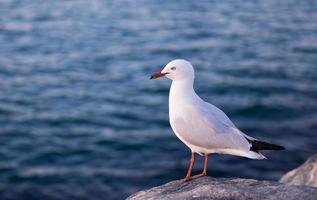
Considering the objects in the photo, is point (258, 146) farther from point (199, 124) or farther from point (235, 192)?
point (235, 192)

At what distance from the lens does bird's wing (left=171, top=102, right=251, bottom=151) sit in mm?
8453

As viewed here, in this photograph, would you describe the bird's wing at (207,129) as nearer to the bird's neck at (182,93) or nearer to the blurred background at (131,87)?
the bird's neck at (182,93)

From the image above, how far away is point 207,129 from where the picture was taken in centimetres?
850

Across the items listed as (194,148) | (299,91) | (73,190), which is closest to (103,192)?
(73,190)

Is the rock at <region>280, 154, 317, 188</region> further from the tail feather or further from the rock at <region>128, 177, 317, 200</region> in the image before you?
the rock at <region>128, 177, 317, 200</region>

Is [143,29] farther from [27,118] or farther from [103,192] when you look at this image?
[103,192]

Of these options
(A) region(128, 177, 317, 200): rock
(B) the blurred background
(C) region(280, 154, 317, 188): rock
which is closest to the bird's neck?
(A) region(128, 177, 317, 200): rock

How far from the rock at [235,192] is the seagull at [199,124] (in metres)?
0.52

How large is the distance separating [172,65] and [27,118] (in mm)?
11762

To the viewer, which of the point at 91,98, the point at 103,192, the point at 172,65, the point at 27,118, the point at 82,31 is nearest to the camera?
the point at 172,65

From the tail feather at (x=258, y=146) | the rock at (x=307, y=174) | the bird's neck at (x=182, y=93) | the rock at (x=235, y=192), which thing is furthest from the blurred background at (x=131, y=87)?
the tail feather at (x=258, y=146)

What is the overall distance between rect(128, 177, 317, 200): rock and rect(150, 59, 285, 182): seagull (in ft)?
1.71

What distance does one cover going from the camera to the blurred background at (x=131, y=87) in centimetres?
1645

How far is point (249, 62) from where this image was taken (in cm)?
2391
